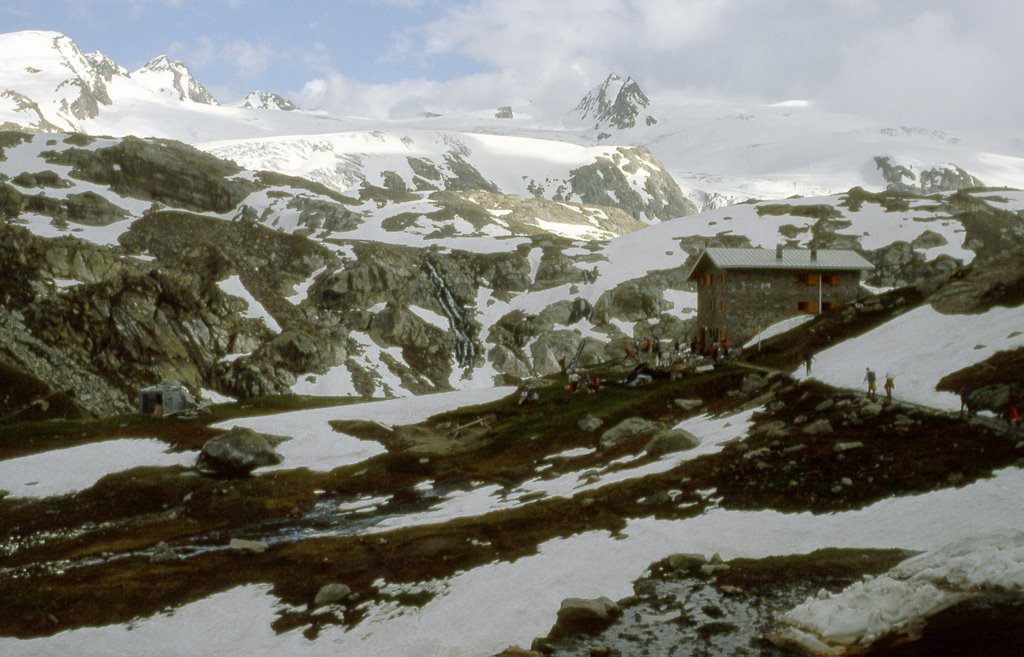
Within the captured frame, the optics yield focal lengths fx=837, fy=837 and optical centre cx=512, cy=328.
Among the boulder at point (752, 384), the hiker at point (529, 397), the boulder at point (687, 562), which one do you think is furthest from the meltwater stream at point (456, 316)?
the boulder at point (687, 562)

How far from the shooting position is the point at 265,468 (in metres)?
64.0

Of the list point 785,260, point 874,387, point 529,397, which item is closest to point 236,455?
point 529,397

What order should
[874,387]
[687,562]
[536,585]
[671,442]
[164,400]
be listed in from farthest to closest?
1. [164,400]
2. [671,442]
3. [874,387]
4. [536,585]
5. [687,562]

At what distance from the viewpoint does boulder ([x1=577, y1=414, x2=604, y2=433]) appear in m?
60.7

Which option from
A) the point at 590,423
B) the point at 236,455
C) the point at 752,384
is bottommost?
the point at 236,455

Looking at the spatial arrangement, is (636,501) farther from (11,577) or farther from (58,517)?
(58,517)

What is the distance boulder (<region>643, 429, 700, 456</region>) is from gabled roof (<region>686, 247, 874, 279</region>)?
124ft

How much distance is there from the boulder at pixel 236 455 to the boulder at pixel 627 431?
1041 inches

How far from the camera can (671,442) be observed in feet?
158

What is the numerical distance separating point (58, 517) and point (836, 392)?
49.4 metres

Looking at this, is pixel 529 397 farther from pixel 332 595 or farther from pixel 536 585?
pixel 536 585

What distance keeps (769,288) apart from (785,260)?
133 inches

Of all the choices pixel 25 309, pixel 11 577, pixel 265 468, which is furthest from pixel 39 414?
pixel 11 577

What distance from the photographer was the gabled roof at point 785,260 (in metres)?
83.6
